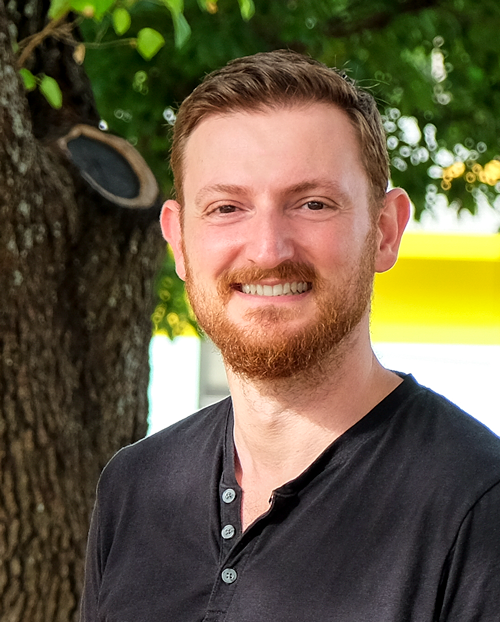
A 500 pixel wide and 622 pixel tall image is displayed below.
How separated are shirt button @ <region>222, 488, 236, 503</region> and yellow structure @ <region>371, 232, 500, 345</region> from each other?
259 inches

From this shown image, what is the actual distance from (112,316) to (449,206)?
2.04 m

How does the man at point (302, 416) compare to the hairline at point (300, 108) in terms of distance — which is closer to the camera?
the man at point (302, 416)

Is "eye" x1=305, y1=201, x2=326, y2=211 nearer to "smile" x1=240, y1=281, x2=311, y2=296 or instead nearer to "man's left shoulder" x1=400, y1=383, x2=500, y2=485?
"smile" x1=240, y1=281, x2=311, y2=296

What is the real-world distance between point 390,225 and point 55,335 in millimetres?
1230

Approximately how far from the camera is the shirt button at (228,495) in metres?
1.62

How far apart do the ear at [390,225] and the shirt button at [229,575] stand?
2.04 feet

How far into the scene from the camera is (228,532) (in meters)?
1.55

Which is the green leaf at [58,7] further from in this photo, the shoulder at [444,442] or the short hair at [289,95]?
the shoulder at [444,442]

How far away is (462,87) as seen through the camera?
12.6ft

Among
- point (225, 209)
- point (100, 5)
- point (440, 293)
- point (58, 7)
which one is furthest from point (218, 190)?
point (440, 293)

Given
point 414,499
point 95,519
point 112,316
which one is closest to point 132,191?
point 112,316

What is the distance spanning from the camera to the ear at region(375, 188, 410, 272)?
1646mm

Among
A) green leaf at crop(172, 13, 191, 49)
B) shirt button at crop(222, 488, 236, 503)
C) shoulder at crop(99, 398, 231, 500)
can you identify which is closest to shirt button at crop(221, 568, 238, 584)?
shirt button at crop(222, 488, 236, 503)

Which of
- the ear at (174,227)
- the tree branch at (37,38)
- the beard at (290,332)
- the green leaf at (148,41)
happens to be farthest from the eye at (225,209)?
the tree branch at (37,38)
